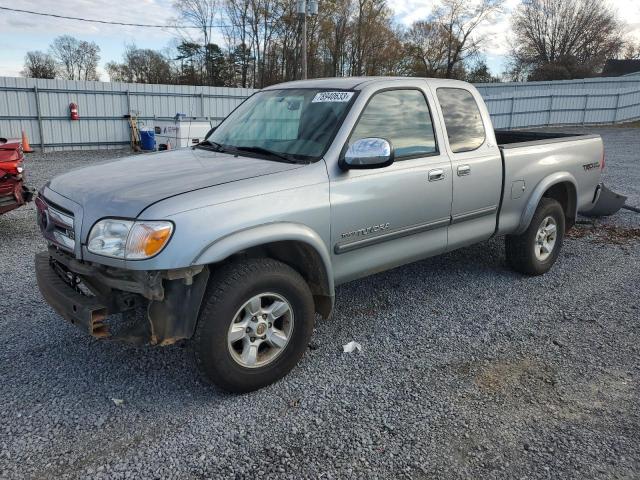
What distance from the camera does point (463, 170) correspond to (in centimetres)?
435

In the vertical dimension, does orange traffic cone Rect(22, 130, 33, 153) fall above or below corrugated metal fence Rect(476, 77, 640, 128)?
below

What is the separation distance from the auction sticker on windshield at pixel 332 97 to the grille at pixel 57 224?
6.39 feet

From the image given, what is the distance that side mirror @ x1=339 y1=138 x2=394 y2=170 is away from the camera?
3.38 meters

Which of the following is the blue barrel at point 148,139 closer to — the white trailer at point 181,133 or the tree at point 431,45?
the white trailer at point 181,133

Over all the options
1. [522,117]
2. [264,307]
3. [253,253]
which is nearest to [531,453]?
[264,307]

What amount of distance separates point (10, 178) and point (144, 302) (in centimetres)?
417

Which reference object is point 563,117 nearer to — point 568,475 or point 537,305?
point 537,305

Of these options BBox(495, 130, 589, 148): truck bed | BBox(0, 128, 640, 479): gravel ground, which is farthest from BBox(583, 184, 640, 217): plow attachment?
BBox(0, 128, 640, 479): gravel ground

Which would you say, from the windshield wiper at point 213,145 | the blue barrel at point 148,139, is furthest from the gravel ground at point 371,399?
the blue barrel at point 148,139

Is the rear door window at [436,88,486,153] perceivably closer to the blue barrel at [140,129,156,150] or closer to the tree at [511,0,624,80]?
the blue barrel at [140,129,156,150]

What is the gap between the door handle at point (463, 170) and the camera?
14.2ft

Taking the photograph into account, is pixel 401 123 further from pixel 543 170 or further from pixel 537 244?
pixel 537 244

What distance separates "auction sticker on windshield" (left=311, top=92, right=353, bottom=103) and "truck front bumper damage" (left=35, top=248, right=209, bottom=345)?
1677 millimetres

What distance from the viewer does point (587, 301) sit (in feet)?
16.0
